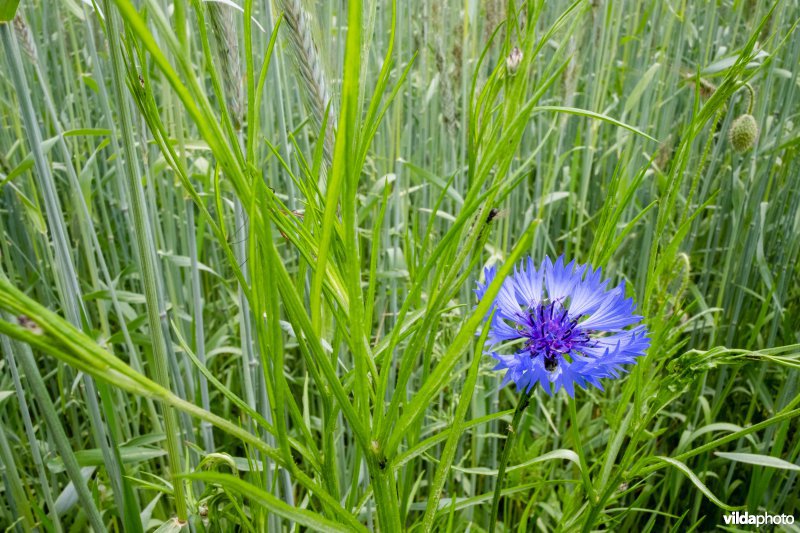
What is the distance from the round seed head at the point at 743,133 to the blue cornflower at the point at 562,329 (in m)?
0.62

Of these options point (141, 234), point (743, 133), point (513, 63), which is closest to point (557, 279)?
point (513, 63)

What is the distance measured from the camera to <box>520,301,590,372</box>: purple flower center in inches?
16.2

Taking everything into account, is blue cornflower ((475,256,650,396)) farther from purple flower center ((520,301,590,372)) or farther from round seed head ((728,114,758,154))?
round seed head ((728,114,758,154))

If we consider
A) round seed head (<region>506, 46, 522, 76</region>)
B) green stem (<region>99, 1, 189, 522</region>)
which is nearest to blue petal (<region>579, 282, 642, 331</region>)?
round seed head (<region>506, 46, 522, 76</region>)

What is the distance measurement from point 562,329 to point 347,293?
16 cm

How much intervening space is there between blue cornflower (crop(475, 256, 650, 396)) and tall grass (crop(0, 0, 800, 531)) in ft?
0.11

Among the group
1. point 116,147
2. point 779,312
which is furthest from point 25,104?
point 779,312

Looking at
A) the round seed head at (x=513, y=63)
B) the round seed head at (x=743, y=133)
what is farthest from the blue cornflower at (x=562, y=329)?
the round seed head at (x=743, y=133)

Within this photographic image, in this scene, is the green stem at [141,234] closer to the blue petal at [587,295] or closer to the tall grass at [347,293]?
the tall grass at [347,293]

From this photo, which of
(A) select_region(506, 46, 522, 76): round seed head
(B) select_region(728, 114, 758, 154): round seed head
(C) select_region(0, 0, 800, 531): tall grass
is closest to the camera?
(C) select_region(0, 0, 800, 531): tall grass

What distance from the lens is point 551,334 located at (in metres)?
0.43

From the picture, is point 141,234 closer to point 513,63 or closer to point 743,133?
point 513,63

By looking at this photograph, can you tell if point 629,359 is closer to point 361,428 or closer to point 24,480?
point 361,428

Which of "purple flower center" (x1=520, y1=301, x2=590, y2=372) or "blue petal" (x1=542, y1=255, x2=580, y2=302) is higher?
"blue petal" (x1=542, y1=255, x2=580, y2=302)
